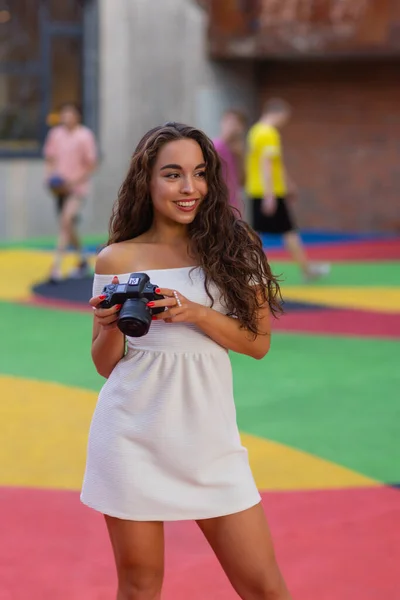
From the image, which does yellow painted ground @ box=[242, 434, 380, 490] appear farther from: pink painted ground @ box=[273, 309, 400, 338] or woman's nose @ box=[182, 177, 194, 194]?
pink painted ground @ box=[273, 309, 400, 338]

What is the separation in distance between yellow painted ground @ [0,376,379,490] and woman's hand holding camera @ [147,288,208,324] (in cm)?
241

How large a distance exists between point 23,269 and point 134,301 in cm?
1171

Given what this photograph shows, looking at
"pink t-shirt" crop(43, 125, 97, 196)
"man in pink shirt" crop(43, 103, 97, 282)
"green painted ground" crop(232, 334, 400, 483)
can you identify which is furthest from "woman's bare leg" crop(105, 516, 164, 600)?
"pink t-shirt" crop(43, 125, 97, 196)

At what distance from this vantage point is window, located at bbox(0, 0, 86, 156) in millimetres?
18250

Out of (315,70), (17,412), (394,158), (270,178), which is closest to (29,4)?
(315,70)

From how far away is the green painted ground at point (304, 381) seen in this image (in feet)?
19.2

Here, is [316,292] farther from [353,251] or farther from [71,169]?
[353,251]

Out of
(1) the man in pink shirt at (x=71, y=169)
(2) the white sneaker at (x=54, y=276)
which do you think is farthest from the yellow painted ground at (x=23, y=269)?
(1) the man in pink shirt at (x=71, y=169)

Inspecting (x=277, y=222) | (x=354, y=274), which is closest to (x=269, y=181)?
(x=277, y=222)

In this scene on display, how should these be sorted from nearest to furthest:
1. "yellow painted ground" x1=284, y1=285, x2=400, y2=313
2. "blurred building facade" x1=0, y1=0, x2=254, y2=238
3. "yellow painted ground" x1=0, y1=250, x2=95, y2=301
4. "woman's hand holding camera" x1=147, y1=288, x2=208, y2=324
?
1. "woman's hand holding camera" x1=147, y1=288, x2=208, y2=324
2. "yellow painted ground" x1=284, y1=285, x2=400, y2=313
3. "yellow painted ground" x1=0, y1=250, x2=95, y2=301
4. "blurred building facade" x1=0, y1=0, x2=254, y2=238

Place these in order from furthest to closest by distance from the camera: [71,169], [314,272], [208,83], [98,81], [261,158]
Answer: [208,83] → [98,81] → [71,169] → [314,272] → [261,158]

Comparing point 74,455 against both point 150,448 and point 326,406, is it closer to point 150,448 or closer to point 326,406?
point 326,406

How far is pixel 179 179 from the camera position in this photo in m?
3.08

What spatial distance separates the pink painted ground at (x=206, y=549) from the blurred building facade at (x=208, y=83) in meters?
14.0
